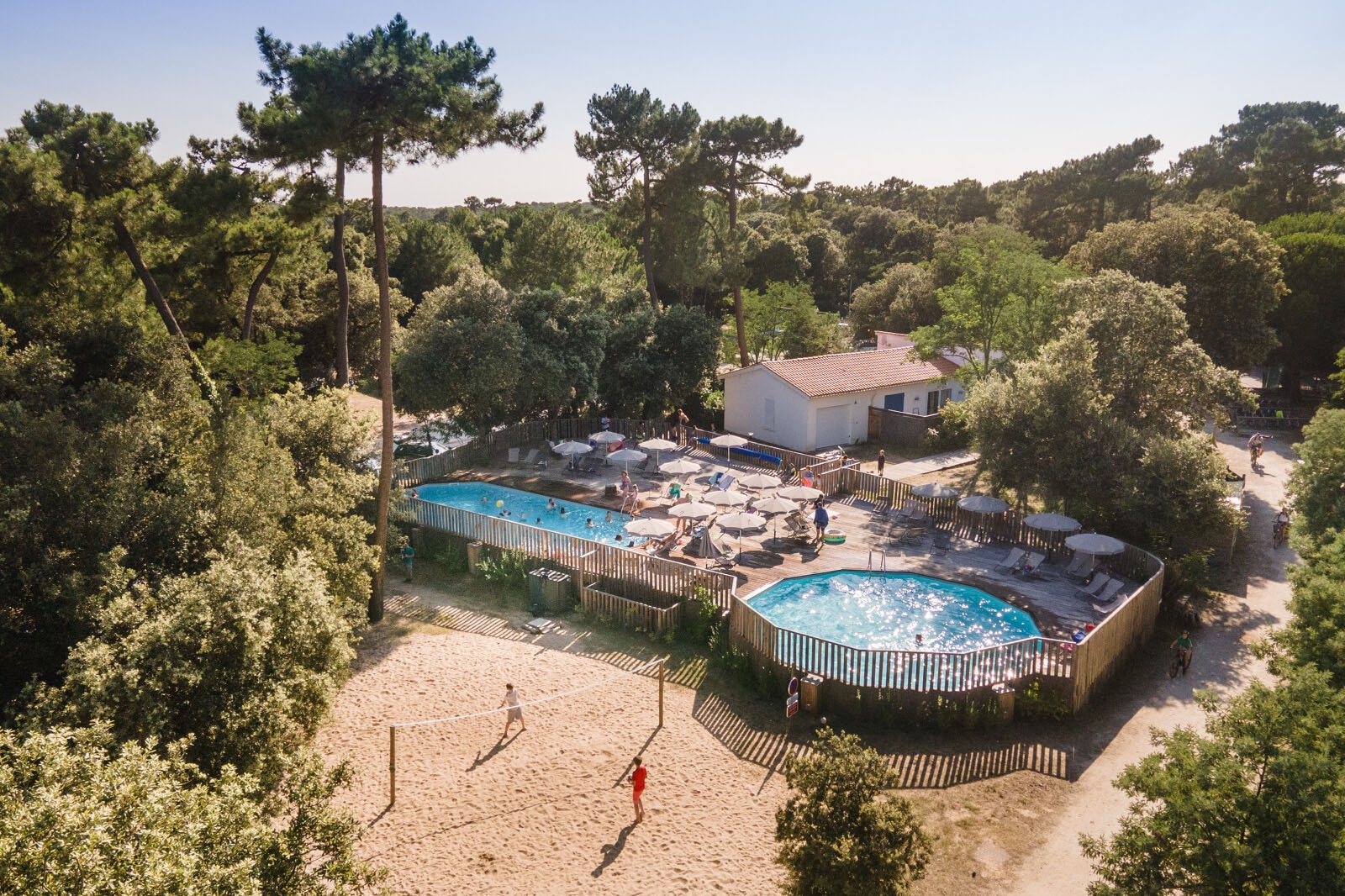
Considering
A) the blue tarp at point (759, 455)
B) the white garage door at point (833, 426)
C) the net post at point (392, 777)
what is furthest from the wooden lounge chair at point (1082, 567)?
the net post at point (392, 777)

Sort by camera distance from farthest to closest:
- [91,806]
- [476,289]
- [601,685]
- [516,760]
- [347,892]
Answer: [476,289] → [601,685] → [516,760] → [347,892] → [91,806]

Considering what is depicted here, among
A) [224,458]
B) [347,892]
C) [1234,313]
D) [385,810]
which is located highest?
[1234,313]

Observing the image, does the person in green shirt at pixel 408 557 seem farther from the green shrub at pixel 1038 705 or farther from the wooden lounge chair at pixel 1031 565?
the wooden lounge chair at pixel 1031 565

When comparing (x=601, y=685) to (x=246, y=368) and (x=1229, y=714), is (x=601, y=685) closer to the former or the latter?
(x=1229, y=714)

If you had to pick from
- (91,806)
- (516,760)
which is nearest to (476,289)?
(516,760)

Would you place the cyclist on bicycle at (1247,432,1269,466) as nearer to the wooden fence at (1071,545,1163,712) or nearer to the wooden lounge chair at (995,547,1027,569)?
the wooden fence at (1071,545,1163,712)

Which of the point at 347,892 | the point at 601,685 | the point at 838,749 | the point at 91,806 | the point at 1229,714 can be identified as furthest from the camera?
the point at 601,685

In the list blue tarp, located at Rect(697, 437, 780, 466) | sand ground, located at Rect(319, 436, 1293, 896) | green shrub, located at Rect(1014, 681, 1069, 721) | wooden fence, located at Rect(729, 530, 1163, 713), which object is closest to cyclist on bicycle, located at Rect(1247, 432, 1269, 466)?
sand ground, located at Rect(319, 436, 1293, 896)

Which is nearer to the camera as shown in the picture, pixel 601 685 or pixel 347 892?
pixel 347 892
